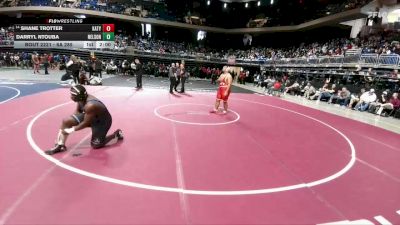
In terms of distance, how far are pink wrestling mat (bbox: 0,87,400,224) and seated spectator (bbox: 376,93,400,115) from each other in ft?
17.4

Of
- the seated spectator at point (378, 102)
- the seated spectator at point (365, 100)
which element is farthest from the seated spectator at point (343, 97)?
the seated spectator at point (378, 102)

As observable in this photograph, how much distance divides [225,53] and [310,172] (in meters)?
34.9

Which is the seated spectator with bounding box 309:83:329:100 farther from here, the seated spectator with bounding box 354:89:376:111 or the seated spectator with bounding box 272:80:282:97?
the seated spectator with bounding box 354:89:376:111

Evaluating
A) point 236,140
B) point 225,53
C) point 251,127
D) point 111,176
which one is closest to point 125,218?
point 111,176

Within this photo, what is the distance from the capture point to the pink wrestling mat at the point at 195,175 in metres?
3.33

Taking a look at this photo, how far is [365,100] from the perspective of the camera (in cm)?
1334

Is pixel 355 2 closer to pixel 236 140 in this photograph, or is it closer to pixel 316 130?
pixel 316 130

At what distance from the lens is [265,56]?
33250 mm

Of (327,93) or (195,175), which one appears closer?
(195,175)

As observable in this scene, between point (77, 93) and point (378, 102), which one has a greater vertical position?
point (77, 93)

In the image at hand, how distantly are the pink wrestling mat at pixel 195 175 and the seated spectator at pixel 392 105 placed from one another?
17.4 ft

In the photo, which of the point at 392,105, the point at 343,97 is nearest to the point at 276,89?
the point at 343,97

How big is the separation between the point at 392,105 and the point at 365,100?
1.33 m

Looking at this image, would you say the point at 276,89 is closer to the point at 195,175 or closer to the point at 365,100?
the point at 365,100
